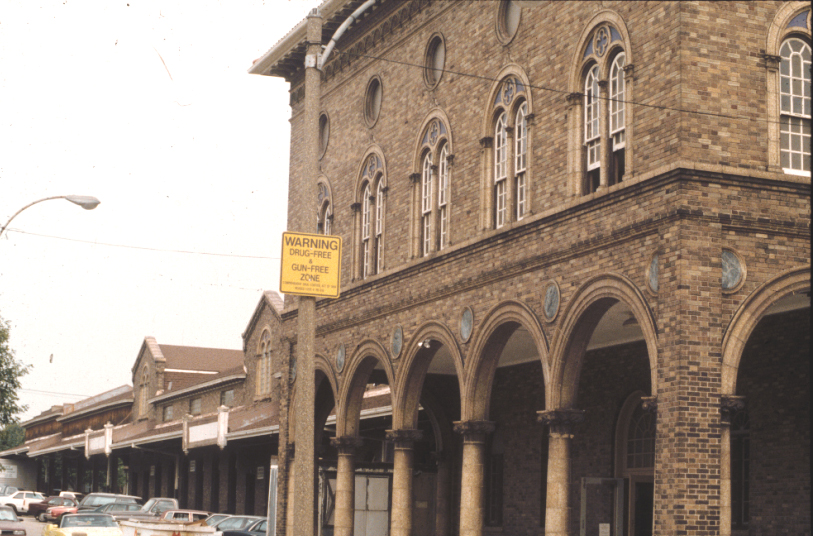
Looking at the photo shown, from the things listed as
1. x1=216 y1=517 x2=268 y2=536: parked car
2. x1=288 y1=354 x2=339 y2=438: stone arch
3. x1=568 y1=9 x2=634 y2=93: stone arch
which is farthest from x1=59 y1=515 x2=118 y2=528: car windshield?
x1=568 y1=9 x2=634 y2=93: stone arch

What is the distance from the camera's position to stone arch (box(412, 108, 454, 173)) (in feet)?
83.7

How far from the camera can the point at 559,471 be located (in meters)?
20.3

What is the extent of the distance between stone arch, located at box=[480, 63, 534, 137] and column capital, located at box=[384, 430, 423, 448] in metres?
6.88

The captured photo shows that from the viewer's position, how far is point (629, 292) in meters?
18.5

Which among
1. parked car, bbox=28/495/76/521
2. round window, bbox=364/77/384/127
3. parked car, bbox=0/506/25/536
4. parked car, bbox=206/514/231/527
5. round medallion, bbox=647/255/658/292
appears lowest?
parked car, bbox=28/495/76/521

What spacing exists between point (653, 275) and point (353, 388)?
12252 mm

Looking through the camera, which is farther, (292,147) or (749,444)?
(292,147)

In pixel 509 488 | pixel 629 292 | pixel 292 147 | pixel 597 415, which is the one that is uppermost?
pixel 292 147

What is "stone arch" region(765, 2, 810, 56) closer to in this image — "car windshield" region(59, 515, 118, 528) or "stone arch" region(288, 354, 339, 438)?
"stone arch" region(288, 354, 339, 438)

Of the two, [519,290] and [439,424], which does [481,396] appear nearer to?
[519,290]

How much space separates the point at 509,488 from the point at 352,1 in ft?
41.8

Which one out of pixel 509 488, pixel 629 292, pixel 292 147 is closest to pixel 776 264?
pixel 629 292

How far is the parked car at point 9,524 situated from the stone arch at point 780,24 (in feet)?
85.7

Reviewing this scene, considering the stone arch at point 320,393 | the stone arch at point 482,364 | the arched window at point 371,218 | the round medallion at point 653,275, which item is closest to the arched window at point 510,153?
the stone arch at point 482,364
